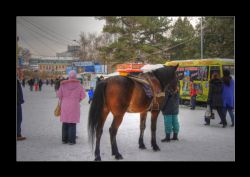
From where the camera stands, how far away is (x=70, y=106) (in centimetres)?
739

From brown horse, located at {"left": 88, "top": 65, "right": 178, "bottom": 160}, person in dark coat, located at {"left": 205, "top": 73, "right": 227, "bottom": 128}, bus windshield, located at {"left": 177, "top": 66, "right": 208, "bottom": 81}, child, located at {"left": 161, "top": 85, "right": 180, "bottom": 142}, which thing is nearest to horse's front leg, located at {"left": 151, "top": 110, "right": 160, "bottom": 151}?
brown horse, located at {"left": 88, "top": 65, "right": 178, "bottom": 160}

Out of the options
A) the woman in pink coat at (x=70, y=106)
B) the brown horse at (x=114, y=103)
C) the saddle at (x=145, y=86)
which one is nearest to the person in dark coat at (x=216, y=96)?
the saddle at (x=145, y=86)

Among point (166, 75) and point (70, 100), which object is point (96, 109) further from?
point (166, 75)

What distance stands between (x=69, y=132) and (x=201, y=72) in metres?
12.6

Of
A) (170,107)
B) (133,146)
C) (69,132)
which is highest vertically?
(170,107)

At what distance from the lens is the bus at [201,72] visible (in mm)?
17641

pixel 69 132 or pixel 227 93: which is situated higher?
pixel 227 93

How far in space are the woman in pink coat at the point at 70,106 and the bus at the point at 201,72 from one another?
11206mm

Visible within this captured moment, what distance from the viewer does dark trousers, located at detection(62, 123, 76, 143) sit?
289 inches

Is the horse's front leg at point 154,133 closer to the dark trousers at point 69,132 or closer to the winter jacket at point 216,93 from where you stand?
the dark trousers at point 69,132

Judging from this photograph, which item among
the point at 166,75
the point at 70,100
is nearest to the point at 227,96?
the point at 166,75

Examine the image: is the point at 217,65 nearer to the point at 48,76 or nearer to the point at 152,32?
the point at 152,32
